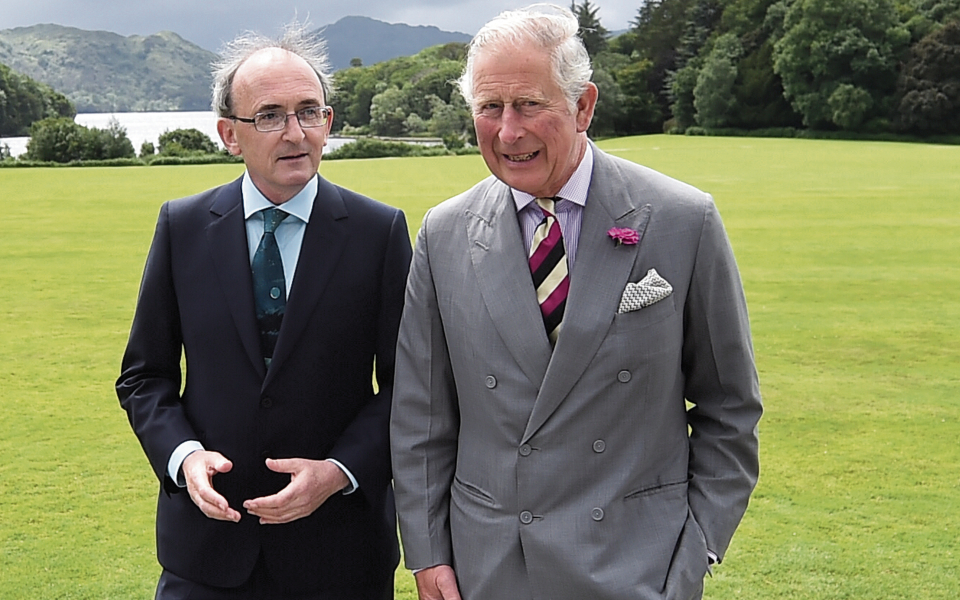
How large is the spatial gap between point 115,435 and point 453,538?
5862mm

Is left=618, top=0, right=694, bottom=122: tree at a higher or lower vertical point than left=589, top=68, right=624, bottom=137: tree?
higher

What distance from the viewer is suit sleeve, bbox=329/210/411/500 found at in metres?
2.81

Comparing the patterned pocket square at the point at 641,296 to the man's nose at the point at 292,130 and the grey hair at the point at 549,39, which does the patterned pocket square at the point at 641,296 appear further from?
the man's nose at the point at 292,130

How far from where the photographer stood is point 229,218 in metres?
2.92

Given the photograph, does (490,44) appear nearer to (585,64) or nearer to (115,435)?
(585,64)

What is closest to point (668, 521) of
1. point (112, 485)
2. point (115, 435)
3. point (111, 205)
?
point (112, 485)

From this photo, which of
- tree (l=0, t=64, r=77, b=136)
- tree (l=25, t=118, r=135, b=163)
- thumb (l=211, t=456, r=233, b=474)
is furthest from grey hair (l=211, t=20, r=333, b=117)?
tree (l=0, t=64, r=77, b=136)

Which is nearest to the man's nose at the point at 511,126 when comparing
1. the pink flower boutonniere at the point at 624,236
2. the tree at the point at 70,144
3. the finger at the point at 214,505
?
the pink flower boutonniere at the point at 624,236

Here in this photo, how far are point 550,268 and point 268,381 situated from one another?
2.80 feet

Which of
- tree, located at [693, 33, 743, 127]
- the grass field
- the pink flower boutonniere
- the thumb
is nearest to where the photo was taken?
the pink flower boutonniere

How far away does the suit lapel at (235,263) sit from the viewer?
2793mm

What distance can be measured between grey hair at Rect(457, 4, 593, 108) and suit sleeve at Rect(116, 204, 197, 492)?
1.08 meters

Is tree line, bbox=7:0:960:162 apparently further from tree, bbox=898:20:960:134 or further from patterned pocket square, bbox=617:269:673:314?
patterned pocket square, bbox=617:269:673:314

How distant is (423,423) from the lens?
2.66 metres
